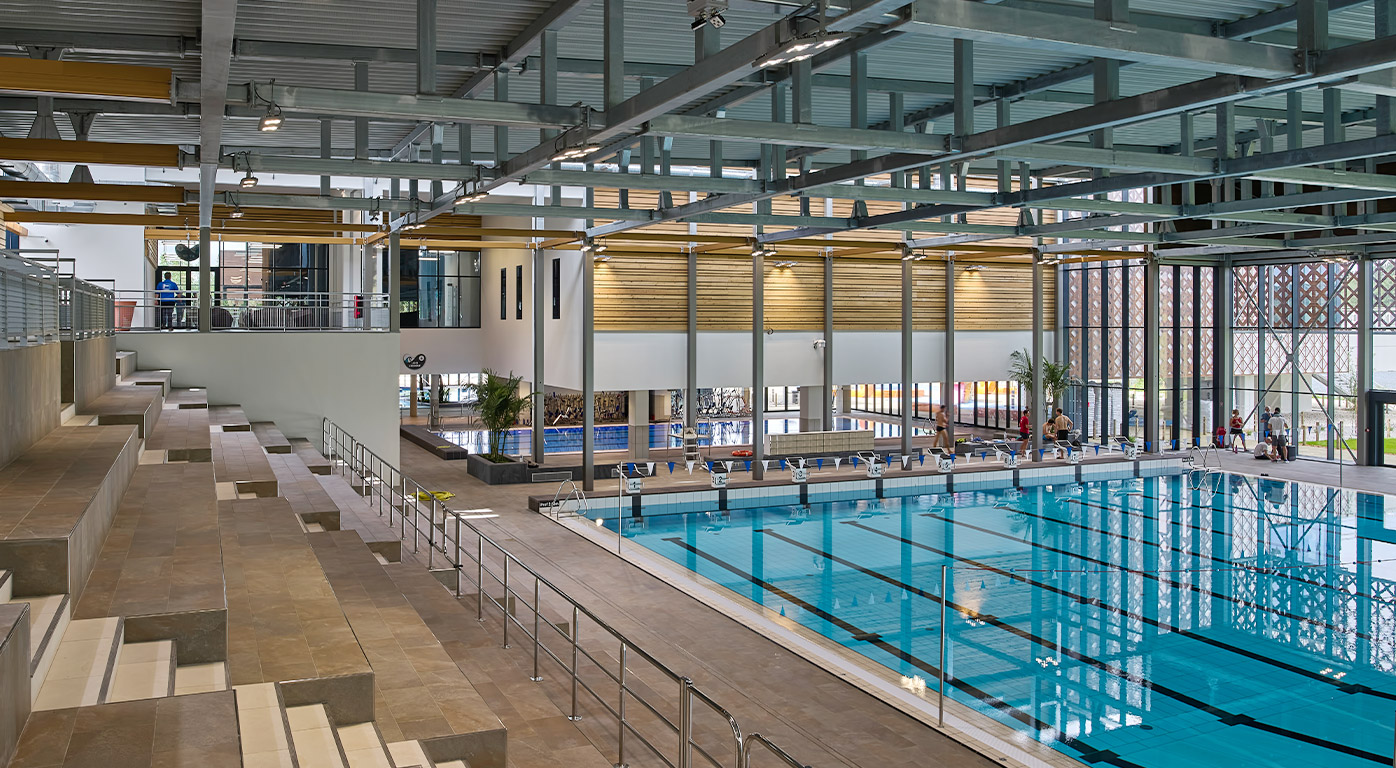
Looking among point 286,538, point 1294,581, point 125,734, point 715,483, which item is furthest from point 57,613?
point 715,483

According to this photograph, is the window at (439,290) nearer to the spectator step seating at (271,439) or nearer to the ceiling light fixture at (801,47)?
the spectator step seating at (271,439)

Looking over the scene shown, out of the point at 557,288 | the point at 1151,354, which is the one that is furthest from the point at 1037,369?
the point at 557,288

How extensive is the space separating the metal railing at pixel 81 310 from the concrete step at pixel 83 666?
199 inches

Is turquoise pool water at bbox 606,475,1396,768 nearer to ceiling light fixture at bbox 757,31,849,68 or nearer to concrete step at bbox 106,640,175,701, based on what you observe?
ceiling light fixture at bbox 757,31,849,68

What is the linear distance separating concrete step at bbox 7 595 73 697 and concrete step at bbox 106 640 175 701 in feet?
0.80

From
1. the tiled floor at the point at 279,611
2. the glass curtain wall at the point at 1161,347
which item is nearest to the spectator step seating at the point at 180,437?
the tiled floor at the point at 279,611

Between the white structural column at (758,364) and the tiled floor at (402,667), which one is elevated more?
the white structural column at (758,364)

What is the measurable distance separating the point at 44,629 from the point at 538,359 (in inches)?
656

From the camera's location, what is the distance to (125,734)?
10.7 feet

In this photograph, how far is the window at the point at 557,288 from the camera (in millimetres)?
21297

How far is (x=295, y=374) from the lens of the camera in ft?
52.7

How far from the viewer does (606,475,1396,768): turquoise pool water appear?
8328 millimetres

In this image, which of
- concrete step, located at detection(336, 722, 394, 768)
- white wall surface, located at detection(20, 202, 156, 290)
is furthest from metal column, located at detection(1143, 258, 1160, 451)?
concrete step, located at detection(336, 722, 394, 768)

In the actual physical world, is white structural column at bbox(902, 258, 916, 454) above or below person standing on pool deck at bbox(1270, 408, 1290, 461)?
above
